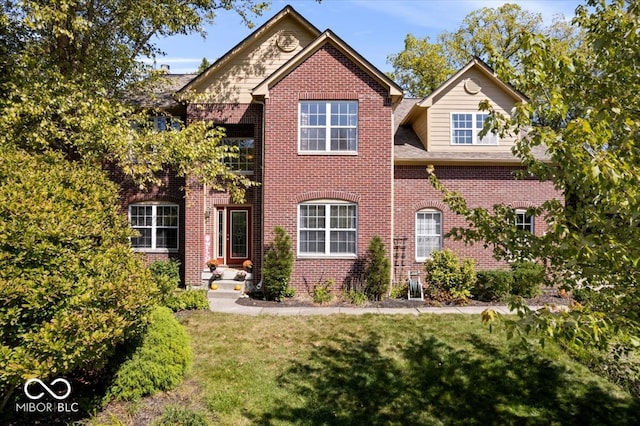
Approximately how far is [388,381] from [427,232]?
325 inches

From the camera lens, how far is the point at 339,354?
7.84 meters

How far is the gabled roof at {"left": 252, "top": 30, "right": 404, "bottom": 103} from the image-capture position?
1264 cm

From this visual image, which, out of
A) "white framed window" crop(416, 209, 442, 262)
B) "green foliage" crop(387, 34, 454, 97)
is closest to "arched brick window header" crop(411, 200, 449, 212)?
"white framed window" crop(416, 209, 442, 262)

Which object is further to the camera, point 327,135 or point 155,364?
point 327,135

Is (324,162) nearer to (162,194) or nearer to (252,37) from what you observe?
(252,37)

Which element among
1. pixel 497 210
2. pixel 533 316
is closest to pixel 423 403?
pixel 497 210

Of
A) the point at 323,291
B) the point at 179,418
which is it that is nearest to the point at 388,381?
the point at 179,418

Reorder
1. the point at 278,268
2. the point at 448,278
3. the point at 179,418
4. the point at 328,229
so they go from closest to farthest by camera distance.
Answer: the point at 179,418 < the point at 448,278 < the point at 278,268 < the point at 328,229

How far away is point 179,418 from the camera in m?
5.45

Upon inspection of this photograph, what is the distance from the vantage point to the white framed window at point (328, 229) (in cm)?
1295

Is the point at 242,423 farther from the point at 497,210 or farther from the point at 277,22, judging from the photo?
the point at 277,22

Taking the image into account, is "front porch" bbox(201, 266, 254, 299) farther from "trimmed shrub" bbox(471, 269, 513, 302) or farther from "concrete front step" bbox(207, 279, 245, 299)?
"trimmed shrub" bbox(471, 269, 513, 302)

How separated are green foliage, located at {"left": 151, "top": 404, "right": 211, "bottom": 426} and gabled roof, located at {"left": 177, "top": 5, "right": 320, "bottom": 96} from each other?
1100cm

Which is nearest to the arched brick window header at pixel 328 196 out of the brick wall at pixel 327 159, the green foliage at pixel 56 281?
the brick wall at pixel 327 159
